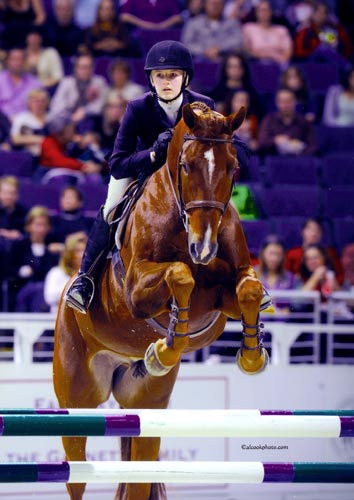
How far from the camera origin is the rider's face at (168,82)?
456cm

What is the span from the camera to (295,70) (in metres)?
10.4

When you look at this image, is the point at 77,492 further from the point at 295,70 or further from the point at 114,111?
the point at 295,70

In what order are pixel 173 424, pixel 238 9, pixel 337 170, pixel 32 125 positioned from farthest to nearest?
pixel 238 9 → pixel 337 170 → pixel 32 125 → pixel 173 424

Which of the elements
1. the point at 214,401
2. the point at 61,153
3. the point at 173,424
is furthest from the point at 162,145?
the point at 61,153

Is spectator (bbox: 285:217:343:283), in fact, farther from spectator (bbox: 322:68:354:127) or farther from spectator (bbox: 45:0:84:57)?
spectator (bbox: 45:0:84:57)

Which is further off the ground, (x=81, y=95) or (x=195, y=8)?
(x=195, y=8)

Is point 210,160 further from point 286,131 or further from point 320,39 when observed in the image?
point 320,39

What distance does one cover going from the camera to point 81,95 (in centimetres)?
989

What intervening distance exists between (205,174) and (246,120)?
5834 millimetres

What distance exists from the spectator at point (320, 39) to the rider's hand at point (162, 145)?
282 inches

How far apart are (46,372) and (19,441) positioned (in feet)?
1.69

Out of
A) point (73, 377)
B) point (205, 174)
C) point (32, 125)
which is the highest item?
point (32, 125)

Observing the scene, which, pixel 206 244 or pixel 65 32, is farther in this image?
pixel 65 32

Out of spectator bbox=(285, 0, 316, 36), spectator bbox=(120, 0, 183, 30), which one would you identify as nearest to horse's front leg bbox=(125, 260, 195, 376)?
spectator bbox=(120, 0, 183, 30)
